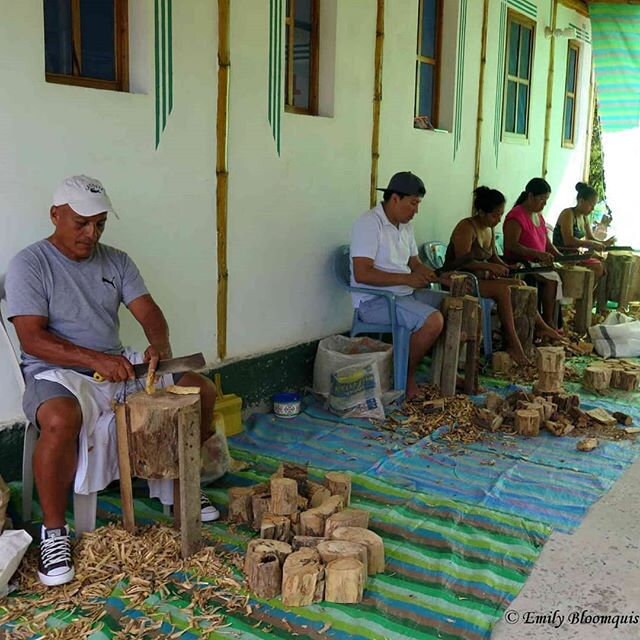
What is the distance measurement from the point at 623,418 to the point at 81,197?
11.4 feet

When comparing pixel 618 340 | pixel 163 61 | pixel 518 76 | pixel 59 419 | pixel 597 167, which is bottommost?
pixel 618 340

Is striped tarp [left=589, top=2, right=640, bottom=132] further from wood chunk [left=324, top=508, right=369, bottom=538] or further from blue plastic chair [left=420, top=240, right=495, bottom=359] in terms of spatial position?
wood chunk [left=324, top=508, right=369, bottom=538]

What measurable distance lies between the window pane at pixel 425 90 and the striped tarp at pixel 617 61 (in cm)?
287

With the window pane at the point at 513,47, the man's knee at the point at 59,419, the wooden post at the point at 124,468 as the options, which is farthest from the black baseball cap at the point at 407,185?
the window pane at the point at 513,47

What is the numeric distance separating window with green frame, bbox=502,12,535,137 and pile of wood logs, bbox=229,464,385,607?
5.56 meters

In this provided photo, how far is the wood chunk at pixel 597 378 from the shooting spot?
18.3 ft

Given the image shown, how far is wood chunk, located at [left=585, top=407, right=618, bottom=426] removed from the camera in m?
4.75

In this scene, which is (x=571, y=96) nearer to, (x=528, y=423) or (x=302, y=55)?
(x=302, y=55)

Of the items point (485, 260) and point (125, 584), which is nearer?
point (125, 584)

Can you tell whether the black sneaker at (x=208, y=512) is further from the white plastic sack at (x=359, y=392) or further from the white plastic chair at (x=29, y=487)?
the white plastic sack at (x=359, y=392)

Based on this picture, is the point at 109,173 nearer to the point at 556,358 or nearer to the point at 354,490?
the point at 354,490

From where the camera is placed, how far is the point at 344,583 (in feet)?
8.84

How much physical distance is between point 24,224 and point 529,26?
638cm

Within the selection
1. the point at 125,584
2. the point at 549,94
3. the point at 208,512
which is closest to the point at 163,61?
the point at 208,512
